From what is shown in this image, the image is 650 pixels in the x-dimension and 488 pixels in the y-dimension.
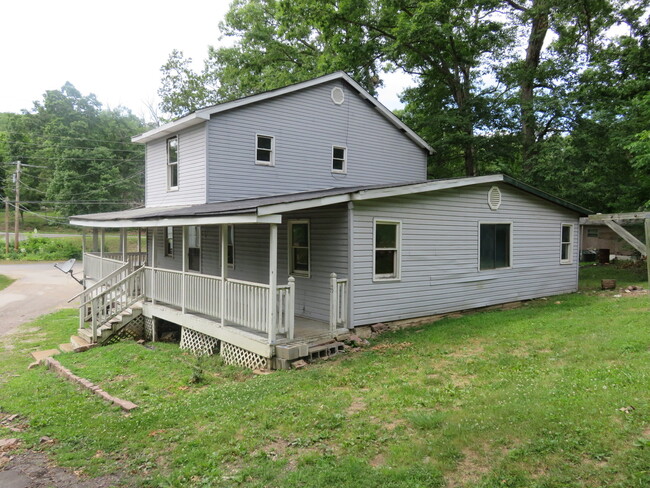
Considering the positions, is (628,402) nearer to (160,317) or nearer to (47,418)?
(47,418)

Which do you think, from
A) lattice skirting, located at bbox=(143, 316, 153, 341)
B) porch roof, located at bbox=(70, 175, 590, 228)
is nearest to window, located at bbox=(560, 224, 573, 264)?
porch roof, located at bbox=(70, 175, 590, 228)

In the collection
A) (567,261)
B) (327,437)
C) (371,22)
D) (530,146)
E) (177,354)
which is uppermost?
(371,22)

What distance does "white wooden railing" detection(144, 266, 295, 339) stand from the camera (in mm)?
8445

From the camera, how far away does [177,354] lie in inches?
423

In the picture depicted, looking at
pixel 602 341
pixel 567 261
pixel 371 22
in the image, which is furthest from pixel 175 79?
pixel 602 341

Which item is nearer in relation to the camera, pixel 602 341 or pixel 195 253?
pixel 602 341

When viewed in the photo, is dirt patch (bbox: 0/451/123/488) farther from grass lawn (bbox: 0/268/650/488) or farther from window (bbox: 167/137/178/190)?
window (bbox: 167/137/178/190)

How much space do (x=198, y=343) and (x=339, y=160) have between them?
829 centimetres

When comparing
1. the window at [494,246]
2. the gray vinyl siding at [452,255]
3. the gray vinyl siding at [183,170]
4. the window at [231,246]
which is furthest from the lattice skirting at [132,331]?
the window at [494,246]

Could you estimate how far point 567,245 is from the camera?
603 inches

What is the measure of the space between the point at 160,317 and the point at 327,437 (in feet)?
27.6

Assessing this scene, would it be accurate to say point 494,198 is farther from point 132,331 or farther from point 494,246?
point 132,331

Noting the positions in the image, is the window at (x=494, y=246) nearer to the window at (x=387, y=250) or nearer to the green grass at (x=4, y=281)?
the window at (x=387, y=250)

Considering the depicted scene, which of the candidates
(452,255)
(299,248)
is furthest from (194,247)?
(452,255)
